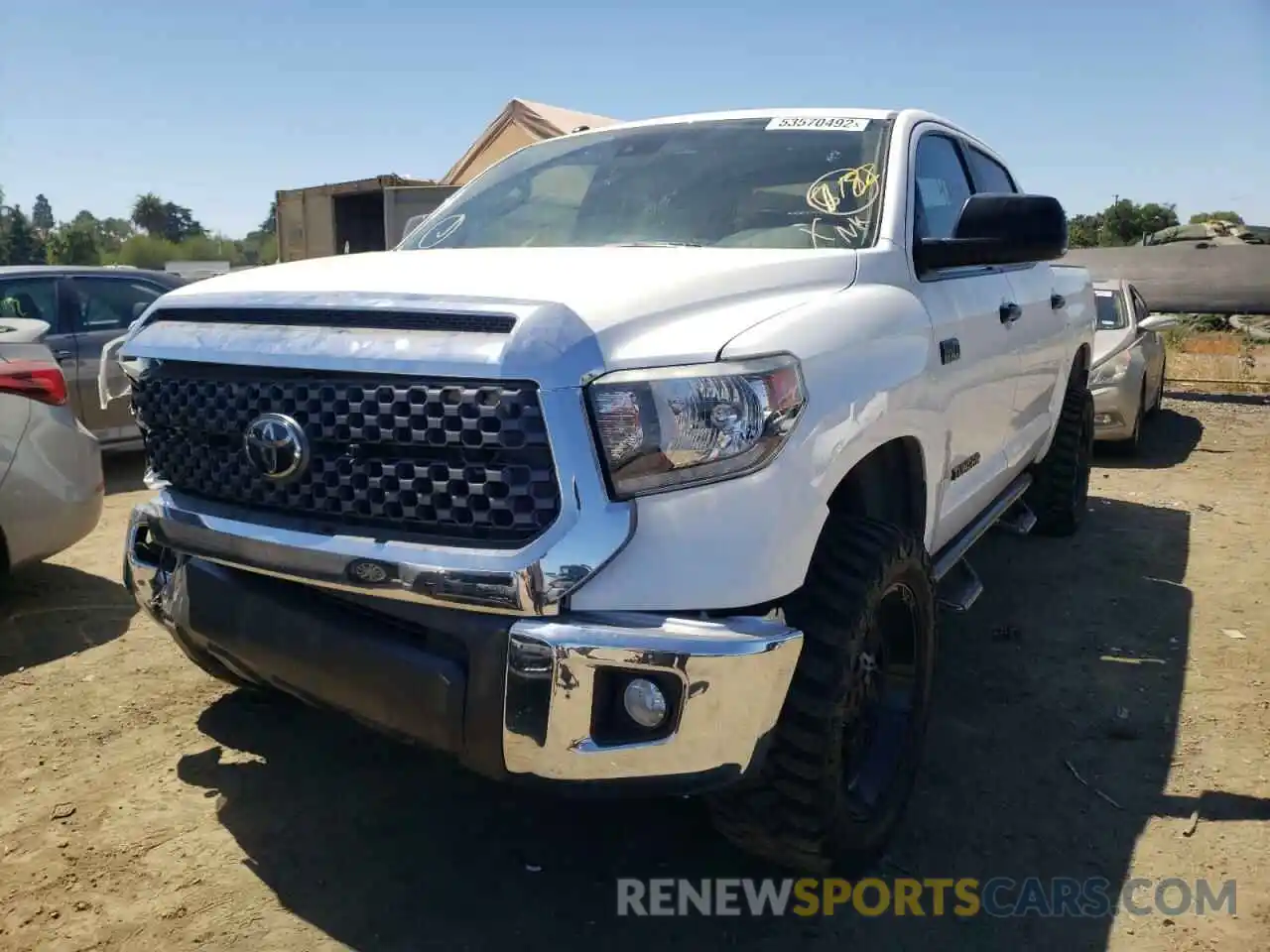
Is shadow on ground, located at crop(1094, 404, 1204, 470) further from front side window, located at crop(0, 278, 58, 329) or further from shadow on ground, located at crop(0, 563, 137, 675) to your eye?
front side window, located at crop(0, 278, 58, 329)

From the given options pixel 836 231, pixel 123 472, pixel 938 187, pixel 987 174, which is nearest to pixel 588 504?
pixel 836 231

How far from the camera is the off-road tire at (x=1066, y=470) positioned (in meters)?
5.52

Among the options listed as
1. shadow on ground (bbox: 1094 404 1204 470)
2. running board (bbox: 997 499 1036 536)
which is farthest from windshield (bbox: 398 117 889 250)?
shadow on ground (bbox: 1094 404 1204 470)

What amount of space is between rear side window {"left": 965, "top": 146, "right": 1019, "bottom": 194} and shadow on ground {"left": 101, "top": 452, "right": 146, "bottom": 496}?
5343 mm

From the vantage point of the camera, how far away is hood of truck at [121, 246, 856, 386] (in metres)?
2.07

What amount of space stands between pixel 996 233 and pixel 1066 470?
2.95 m

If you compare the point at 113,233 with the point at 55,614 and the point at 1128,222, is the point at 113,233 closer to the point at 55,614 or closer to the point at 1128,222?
the point at 1128,222

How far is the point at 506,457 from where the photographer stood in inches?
82.1

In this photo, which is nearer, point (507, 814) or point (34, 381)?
point (507, 814)

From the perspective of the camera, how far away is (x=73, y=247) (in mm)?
64312

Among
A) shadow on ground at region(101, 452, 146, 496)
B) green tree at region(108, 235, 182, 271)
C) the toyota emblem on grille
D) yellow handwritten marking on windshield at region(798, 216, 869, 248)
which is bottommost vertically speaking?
shadow on ground at region(101, 452, 146, 496)

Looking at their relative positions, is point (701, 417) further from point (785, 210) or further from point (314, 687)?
point (785, 210)

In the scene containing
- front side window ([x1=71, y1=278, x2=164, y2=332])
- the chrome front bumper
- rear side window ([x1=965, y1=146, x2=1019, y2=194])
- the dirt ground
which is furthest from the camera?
front side window ([x1=71, y1=278, x2=164, y2=332])

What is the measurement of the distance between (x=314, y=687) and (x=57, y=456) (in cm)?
251
